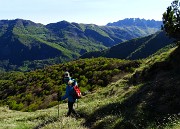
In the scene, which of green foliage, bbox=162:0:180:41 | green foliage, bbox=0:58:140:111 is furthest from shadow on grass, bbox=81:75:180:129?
green foliage, bbox=0:58:140:111

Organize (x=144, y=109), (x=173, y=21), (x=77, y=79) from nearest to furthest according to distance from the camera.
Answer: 1. (x=144, y=109)
2. (x=173, y=21)
3. (x=77, y=79)

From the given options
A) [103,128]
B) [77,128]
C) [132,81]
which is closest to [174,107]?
[103,128]

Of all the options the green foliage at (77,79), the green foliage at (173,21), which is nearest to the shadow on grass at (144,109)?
the green foliage at (173,21)

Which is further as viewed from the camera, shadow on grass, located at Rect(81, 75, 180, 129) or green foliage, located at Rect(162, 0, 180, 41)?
green foliage, located at Rect(162, 0, 180, 41)

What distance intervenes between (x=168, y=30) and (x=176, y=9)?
2828 millimetres

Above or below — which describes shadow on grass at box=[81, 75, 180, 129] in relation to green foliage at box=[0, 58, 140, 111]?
above

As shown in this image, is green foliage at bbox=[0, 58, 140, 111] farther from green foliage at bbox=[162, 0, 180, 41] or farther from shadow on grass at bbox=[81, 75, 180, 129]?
shadow on grass at bbox=[81, 75, 180, 129]

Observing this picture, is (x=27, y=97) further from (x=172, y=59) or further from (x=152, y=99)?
(x=152, y=99)

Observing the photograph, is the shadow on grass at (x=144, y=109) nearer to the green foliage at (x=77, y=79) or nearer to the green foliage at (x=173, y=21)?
the green foliage at (x=173, y=21)

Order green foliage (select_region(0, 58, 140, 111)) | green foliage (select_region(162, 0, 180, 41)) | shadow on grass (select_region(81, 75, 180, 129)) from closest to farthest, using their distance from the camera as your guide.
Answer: shadow on grass (select_region(81, 75, 180, 129)) → green foliage (select_region(162, 0, 180, 41)) → green foliage (select_region(0, 58, 140, 111))

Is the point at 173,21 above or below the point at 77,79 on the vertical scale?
above

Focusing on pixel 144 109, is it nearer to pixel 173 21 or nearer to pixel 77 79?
pixel 173 21

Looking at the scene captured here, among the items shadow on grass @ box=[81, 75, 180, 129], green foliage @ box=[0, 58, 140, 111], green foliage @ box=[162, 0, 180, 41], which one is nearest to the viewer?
shadow on grass @ box=[81, 75, 180, 129]

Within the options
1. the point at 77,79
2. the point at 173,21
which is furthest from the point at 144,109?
the point at 77,79
